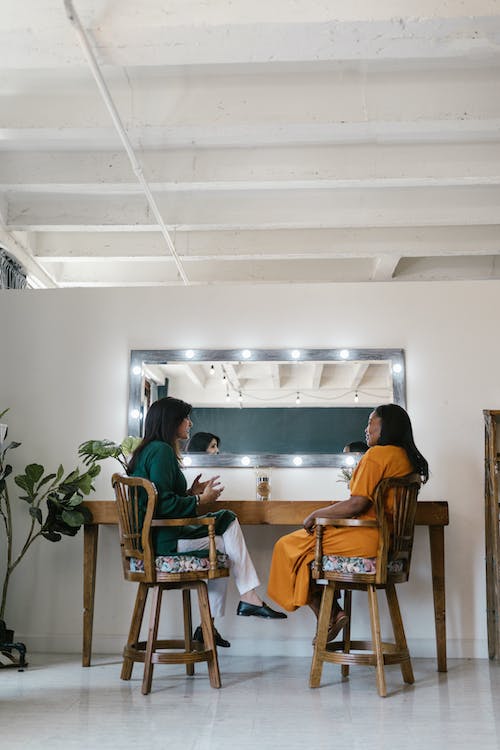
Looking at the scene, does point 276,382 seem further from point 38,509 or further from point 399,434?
point 38,509

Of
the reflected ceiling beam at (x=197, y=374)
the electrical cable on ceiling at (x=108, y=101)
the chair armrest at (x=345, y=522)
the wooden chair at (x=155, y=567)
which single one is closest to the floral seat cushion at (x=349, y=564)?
the chair armrest at (x=345, y=522)

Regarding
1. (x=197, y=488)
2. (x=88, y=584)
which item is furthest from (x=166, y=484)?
(x=88, y=584)

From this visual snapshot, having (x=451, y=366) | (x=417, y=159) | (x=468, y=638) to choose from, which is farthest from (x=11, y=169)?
(x=468, y=638)

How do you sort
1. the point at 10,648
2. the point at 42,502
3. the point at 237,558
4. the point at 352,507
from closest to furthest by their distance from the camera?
1. the point at 352,507
2. the point at 237,558
3. the point at 10,648
4. the point at 42,502

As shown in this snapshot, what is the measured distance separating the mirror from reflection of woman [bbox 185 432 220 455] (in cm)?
3

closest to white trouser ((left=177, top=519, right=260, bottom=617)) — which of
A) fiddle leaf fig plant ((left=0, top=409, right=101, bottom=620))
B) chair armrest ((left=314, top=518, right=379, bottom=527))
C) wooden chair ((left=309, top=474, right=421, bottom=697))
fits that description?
wooden chair ((left=309, top=474, right=421, bottom=697))

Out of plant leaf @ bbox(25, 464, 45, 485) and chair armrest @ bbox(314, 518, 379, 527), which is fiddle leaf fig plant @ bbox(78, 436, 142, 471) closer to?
plant leaf @ bbox(25, 464, 45, 485)

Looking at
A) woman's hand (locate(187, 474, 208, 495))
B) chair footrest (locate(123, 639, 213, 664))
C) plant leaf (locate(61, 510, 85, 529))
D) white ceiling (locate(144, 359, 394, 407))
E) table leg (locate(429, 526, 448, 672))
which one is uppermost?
white ceiling (locate(144, 359, 394, 407))

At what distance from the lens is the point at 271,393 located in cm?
491

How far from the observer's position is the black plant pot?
405 cm

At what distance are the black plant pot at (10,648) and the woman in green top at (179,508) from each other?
1002mm

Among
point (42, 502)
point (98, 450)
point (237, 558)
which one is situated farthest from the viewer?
point (42, 502)

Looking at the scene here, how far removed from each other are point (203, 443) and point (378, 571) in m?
1.65

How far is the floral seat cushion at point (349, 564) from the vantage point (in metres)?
3.54
